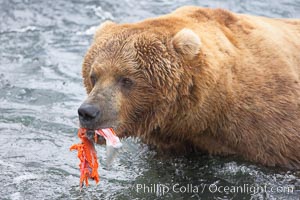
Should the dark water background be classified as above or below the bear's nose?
below

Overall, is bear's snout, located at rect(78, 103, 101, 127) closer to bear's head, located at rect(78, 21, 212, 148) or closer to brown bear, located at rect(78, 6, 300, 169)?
brown bear, located at rect(78, 6, 300, 169)

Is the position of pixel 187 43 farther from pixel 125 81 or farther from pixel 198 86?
pixel 125 81

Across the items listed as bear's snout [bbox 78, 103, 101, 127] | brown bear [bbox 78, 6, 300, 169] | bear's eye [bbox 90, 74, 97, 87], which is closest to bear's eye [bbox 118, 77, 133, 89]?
brown bear [bbox 78, 6, 300, 169]

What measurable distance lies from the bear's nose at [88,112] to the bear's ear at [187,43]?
0.91m

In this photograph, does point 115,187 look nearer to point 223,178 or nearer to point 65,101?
point 223,178

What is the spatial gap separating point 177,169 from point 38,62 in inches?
150

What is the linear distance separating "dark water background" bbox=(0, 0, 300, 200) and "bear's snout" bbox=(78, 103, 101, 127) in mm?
845

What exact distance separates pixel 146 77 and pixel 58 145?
172 cm

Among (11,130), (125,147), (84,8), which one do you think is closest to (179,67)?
(125,147)

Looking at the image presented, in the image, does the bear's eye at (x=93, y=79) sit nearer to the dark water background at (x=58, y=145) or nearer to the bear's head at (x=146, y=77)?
the bear's head at (x=146, y=77)

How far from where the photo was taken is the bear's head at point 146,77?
198 inches

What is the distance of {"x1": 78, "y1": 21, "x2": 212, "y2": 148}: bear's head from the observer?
503cm

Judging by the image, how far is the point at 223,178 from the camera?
569 centimetres

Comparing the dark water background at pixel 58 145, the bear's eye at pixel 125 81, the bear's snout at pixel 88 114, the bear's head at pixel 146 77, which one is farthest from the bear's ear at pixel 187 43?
the dark water background at pixel 58 145
